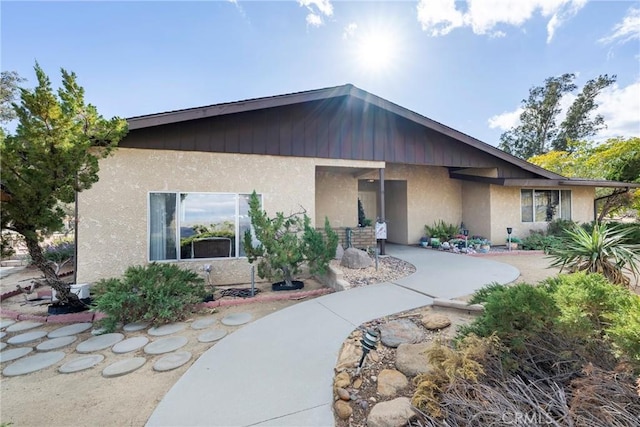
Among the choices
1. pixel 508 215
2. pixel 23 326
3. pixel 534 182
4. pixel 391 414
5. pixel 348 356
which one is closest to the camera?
pixel 391 414

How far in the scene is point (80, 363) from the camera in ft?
11.5

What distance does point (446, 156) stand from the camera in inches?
370

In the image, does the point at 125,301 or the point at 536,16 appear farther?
the point at 536,16

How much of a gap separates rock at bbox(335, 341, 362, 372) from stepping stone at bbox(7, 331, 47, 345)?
4.86 m

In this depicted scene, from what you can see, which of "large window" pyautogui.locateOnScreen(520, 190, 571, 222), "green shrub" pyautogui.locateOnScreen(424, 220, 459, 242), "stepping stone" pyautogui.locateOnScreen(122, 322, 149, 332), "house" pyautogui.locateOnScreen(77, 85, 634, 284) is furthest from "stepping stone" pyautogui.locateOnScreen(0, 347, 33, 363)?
"large window" pyautogui.locateOnScreen(520, 190, 571, 222)

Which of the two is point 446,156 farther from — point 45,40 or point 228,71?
point 45,40

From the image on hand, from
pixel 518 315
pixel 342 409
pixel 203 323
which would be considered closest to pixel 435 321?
pixel 518 315

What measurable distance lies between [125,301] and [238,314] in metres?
1.87

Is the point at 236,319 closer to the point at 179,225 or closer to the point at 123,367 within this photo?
the point at 123,367

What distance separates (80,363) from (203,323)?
156 centimetres

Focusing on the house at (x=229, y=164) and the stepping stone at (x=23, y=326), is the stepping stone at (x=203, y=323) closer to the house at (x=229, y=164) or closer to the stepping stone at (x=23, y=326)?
the house at (x=229, y=164)

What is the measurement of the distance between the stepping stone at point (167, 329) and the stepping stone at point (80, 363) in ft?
2.42

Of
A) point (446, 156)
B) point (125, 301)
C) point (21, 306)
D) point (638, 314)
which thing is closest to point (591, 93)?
point (446, 156)

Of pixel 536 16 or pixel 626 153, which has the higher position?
pixel 536 16
